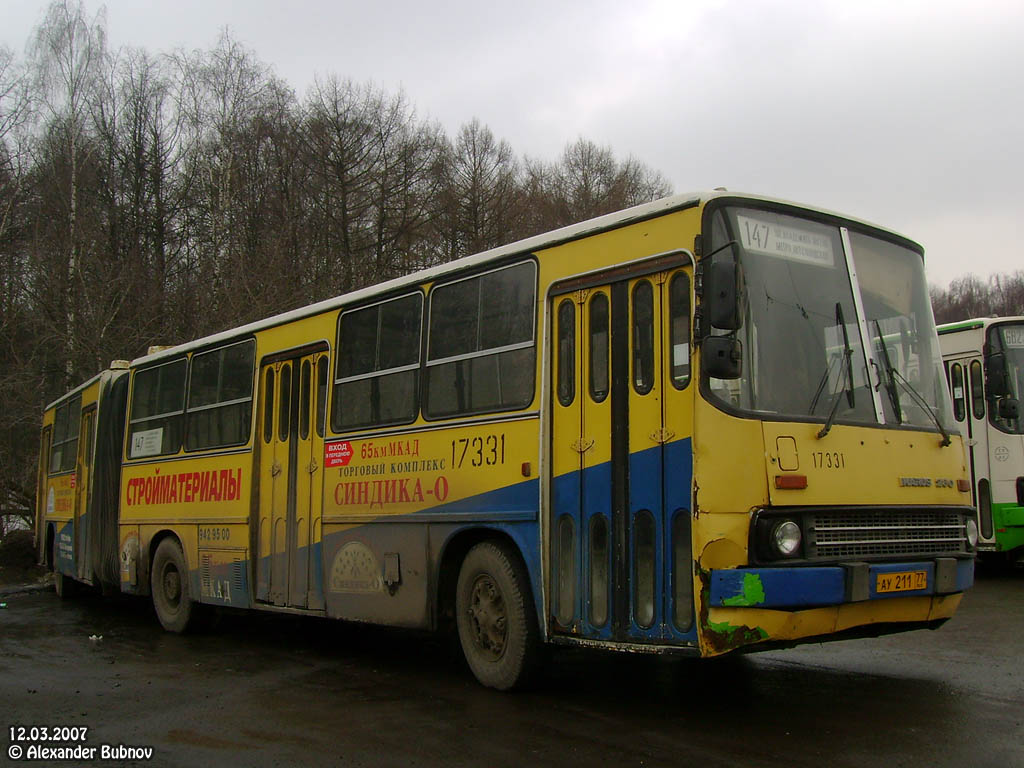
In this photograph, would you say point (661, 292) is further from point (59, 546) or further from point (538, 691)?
point (59, 546)

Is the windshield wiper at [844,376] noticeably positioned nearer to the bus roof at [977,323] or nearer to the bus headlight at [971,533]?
the bus headlight at [971,533]

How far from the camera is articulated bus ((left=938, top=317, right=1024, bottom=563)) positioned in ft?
46.7

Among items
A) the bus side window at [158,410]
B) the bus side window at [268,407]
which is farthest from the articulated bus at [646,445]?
the bus side window at [158,410]

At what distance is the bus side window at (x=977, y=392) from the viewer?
48.4 ft

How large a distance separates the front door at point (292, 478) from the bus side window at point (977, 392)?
9671mm

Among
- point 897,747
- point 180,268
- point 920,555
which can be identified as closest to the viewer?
point 897,747

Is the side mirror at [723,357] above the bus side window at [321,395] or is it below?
below

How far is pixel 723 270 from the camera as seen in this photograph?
19.6 ft

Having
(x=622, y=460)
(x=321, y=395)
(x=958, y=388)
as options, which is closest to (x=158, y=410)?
(x=321, y=395)

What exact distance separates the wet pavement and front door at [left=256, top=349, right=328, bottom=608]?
736 millimetres

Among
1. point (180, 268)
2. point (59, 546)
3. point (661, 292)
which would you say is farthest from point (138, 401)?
point (180, 268)

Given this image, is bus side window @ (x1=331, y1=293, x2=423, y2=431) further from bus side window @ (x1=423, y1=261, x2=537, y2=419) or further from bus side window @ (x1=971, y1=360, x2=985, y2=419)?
bus side window @ (x1=971, y1=360, x2=985, y2=419)

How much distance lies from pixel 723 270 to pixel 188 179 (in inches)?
1310

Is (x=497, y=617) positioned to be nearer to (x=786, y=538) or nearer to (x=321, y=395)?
(x=786, y=538)
